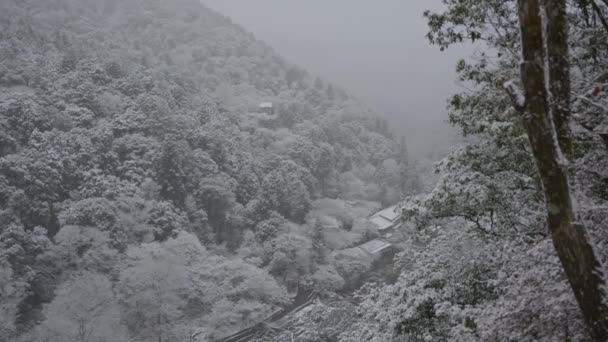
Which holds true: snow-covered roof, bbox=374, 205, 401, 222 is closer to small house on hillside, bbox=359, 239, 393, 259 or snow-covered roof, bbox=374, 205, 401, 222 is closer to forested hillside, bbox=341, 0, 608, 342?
small house on hillside, bbox=359, 239, 393, 259

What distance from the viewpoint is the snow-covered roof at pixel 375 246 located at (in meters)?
28.5

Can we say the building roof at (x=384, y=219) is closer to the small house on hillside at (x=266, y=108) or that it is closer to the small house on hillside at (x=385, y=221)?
the small house on hillside at (x=385, y=221)

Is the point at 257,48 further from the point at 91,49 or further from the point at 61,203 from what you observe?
the point at 61,203

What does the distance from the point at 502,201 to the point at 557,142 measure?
3.22 meters

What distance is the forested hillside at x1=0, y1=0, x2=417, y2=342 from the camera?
669 inches

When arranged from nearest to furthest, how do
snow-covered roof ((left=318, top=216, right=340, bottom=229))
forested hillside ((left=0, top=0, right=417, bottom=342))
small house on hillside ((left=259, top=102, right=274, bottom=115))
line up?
1. forested hillside ((left=0, top=0, right=417, bottom=342))
2. snow-covered roof ((left=318, top=216, right=340, bottom=229))
3. small house on hillside ((left=259, top=102, right=274, bottom=115))

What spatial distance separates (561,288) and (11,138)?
24.9 meters

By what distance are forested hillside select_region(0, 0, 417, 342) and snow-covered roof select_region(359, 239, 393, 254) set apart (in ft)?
Result: 3.33

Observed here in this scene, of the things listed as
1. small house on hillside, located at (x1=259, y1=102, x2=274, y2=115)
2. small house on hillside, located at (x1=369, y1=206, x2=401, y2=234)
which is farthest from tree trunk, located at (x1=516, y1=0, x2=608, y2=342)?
small house on hillside, located at (x1=259, y1=102, x2=274, y2=115)

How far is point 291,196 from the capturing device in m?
29.2

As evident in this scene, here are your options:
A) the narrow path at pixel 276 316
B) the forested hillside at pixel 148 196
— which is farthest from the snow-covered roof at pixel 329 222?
the narrow path at pixel 276 316

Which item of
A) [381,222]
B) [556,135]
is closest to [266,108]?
[381,222]

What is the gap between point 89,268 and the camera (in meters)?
18.0

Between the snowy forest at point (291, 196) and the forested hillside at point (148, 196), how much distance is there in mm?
117
